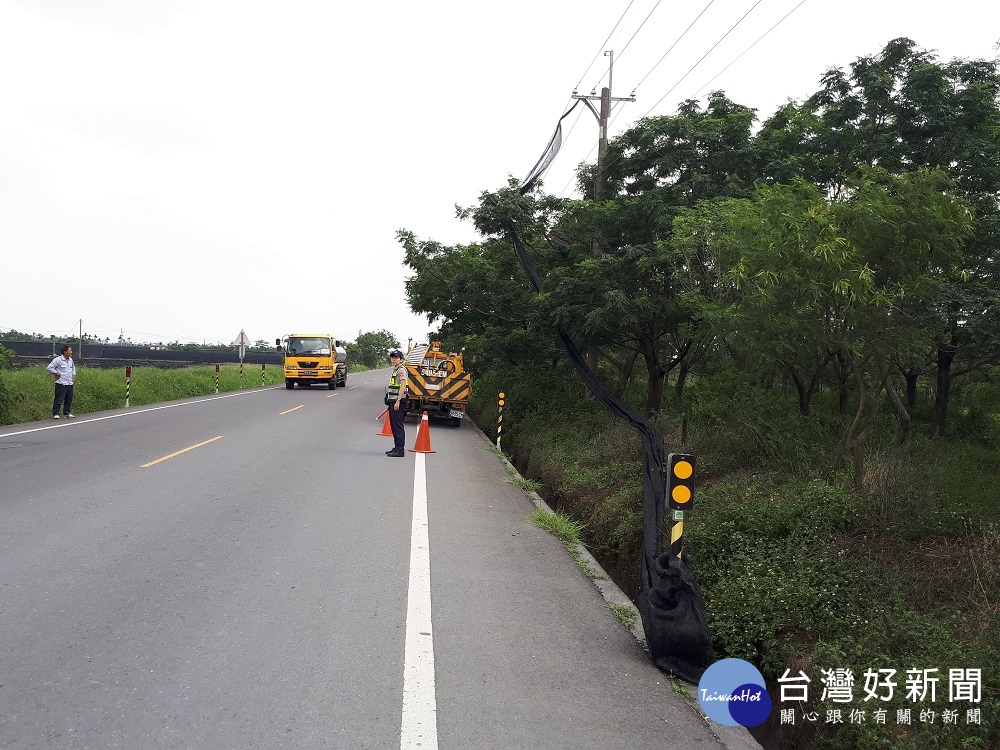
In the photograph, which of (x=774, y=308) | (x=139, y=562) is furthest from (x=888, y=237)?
(x=139, y=562)

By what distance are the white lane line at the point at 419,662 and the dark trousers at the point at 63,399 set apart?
547 inches

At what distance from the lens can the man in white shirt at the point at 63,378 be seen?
54.7 ft

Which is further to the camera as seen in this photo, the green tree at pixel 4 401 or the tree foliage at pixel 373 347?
the tree foliage at pixel 373 347

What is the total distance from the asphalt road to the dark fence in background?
36.3 metres

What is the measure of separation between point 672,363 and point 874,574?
9.49 m

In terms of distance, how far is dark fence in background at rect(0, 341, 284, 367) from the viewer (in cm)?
4338

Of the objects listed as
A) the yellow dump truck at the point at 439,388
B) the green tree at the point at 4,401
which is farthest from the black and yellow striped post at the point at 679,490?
the green tree at the point at 4,401

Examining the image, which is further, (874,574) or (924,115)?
(924,115)

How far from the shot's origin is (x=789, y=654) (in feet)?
15.0

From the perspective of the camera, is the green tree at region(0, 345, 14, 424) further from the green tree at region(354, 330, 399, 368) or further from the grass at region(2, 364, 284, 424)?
the green tree at region(354, 330, 399, 368)

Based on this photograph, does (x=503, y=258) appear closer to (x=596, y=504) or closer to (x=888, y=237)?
(x=596, y=504)

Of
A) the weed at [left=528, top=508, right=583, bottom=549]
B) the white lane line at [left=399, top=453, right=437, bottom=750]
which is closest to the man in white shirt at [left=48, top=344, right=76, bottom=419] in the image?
the weed at [left=528, top=508, right=583, bottom=549]

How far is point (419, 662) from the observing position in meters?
4.21

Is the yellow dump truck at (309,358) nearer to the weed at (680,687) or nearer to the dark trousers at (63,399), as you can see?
the dark trousers at (63,399)
